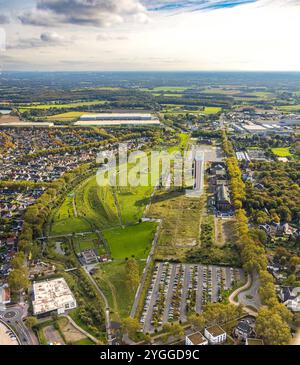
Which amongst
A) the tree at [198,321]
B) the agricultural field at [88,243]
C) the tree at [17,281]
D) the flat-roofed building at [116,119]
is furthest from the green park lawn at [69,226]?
the flat-roofed building at [116,119]

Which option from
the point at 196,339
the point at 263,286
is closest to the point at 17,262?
the point at 196,339

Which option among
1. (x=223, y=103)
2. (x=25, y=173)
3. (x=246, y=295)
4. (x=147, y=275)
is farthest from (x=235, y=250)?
(x=223, y=103)

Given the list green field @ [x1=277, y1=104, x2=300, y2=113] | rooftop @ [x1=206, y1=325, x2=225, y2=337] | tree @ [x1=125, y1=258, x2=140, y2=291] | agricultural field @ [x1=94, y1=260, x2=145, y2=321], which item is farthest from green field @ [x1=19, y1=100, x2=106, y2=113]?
rooftop @ [x1=206, y1=325, x2=225, y2=337]

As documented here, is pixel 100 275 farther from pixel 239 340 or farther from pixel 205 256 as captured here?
pixel 239 340

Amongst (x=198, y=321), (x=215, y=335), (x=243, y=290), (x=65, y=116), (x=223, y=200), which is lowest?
(x=243, y=290)

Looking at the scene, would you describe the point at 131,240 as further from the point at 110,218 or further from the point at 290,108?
the point at 290,108

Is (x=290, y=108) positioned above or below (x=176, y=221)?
above
